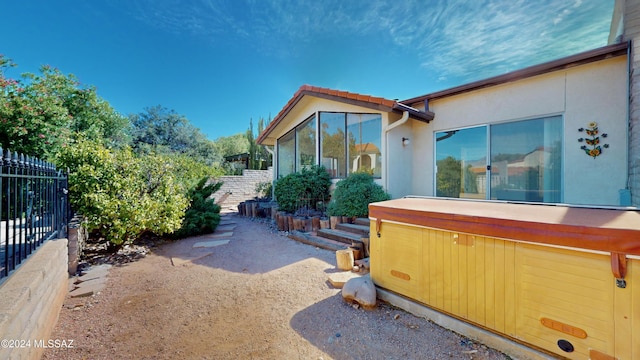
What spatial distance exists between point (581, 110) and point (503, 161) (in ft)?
5.24

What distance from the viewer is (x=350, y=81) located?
11609mm

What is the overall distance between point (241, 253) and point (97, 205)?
2769mm

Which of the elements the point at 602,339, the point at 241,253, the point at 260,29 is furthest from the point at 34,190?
the point at 260,29

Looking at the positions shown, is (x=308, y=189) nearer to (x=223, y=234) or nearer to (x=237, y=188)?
(x=223, y=234)

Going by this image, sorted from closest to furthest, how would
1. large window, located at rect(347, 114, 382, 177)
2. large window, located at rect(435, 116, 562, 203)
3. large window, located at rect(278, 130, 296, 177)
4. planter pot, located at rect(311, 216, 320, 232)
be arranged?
large window, located at rect(435, 116, 562, 203) → planter pot, located at rect(311, 216, 320, 232) → large window, located at rect(347, 114, 382, 177) → large window, located at rect(278, 130, 296, 177)

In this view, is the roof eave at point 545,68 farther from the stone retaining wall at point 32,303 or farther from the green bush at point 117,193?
the stone retaining wall at point 32,303

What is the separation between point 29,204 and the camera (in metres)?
2.92

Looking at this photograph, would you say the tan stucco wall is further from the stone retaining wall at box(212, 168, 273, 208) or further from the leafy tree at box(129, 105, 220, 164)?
the leafy tree at box(129, 105, 220, 164)

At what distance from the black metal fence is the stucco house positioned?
20.6 feet

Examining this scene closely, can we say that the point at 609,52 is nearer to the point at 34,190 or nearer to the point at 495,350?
the point at 495,350

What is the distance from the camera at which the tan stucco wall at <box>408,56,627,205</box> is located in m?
4.69

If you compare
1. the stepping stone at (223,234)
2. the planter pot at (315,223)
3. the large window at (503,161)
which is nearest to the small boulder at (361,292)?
the planter pot at (315,223)

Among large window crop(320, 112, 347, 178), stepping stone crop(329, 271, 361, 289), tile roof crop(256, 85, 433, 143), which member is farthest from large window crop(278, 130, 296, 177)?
stepping stone crop(329, 271, 361, 289)

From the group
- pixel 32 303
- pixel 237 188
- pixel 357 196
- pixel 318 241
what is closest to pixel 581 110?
pixel 357 196
